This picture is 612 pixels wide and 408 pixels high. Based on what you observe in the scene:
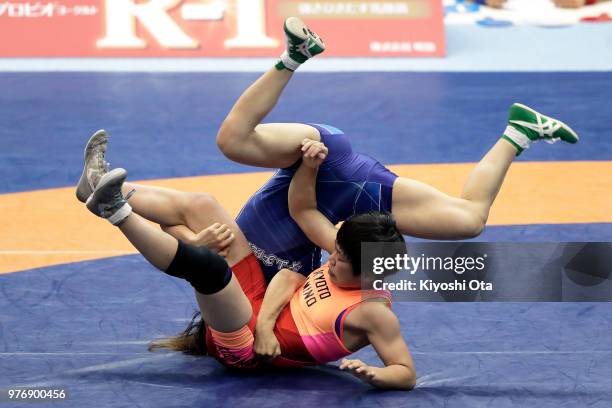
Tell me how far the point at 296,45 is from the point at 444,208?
0.92 meters

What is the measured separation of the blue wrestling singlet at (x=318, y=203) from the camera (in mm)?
4945

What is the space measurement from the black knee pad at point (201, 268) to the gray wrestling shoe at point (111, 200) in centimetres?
26

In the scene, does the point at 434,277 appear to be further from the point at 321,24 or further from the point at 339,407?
the point at 321,24

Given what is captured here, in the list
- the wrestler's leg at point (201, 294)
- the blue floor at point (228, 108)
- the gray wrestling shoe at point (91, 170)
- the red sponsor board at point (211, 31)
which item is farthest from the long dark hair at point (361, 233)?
the red sponsor board at point (211, 31)

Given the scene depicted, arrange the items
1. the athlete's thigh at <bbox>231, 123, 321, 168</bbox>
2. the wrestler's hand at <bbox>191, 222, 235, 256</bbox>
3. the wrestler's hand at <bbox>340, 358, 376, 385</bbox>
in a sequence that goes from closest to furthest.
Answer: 1. the wrestler's hand at <bbox>340, 358, 376, 385</bbox>
2. the wrestler's hand at <bbox>191, 222, 235, 256</bbox>
3. the athlete's thigh at <bbox>231, 123, 321, 168</bbox>

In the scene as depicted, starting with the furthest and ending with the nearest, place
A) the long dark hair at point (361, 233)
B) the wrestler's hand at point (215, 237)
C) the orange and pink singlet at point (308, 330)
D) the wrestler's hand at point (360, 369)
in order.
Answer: the wrestler's hand at point (215, 237) → the orange and pink singlet at point (308, 330) → the long dark hair at point (361, 233) → the wrestler's hand at point (360, 369)

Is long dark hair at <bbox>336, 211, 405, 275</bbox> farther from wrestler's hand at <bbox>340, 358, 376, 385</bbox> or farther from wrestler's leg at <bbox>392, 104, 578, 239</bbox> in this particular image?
wrestler's leg at <bbox>392, 104, 578, 239</bbox>

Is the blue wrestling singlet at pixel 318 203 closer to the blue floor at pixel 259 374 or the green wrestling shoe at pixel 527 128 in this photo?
the blue floor at pixel 259 374

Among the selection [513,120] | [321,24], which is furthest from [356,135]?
[513,120]

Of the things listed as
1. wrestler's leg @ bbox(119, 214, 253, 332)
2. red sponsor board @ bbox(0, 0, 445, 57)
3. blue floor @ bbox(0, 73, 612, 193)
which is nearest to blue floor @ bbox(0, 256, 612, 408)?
wrestler's leg @ bbox(119, 214, 253, 332)

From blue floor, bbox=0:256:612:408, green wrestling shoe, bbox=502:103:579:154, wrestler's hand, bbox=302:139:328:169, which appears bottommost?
blue floor, bbox=0:256:612:408

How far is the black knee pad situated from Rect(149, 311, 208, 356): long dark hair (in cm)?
55

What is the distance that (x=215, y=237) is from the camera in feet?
15.5

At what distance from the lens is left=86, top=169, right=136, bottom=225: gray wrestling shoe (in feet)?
13.4
